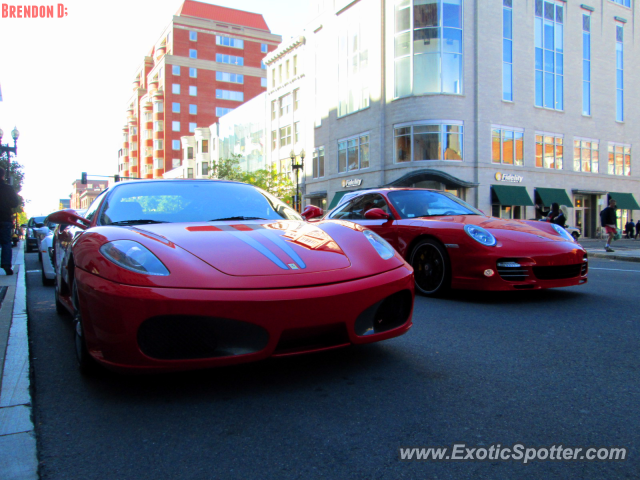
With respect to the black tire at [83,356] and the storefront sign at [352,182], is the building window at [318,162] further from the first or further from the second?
the black tire at [83,356]

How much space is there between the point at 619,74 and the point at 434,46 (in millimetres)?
16272

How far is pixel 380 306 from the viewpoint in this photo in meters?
2.80

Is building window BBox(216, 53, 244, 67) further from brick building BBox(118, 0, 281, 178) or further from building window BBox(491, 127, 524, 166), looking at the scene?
building window BBox(491, 127, 524, 166)

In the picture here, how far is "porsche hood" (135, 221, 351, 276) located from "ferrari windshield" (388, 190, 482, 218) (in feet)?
10.6

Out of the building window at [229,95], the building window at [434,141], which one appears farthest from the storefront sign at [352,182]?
the building window at [229,95]

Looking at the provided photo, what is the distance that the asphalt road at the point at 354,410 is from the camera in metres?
1.85

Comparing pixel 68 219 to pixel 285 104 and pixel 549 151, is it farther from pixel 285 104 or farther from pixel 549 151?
pixel 285 104

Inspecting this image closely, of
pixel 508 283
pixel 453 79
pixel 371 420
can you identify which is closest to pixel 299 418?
pixel 371 420

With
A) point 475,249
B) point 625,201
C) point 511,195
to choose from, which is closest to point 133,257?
point 475,249

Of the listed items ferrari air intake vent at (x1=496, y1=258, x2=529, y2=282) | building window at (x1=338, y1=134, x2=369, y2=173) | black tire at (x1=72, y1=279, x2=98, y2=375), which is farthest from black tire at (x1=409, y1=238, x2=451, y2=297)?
building window at (x1=338, y1=134, x2=369, y2=173)

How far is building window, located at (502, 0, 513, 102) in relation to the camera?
30078mm

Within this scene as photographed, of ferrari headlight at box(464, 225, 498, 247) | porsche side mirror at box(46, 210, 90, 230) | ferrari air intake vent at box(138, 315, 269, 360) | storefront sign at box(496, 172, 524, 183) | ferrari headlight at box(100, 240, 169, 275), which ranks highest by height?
storefront sign at box(496, 172, 524, 183)

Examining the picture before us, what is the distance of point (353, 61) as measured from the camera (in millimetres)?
34156

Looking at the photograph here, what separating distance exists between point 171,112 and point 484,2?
54.0 meters
